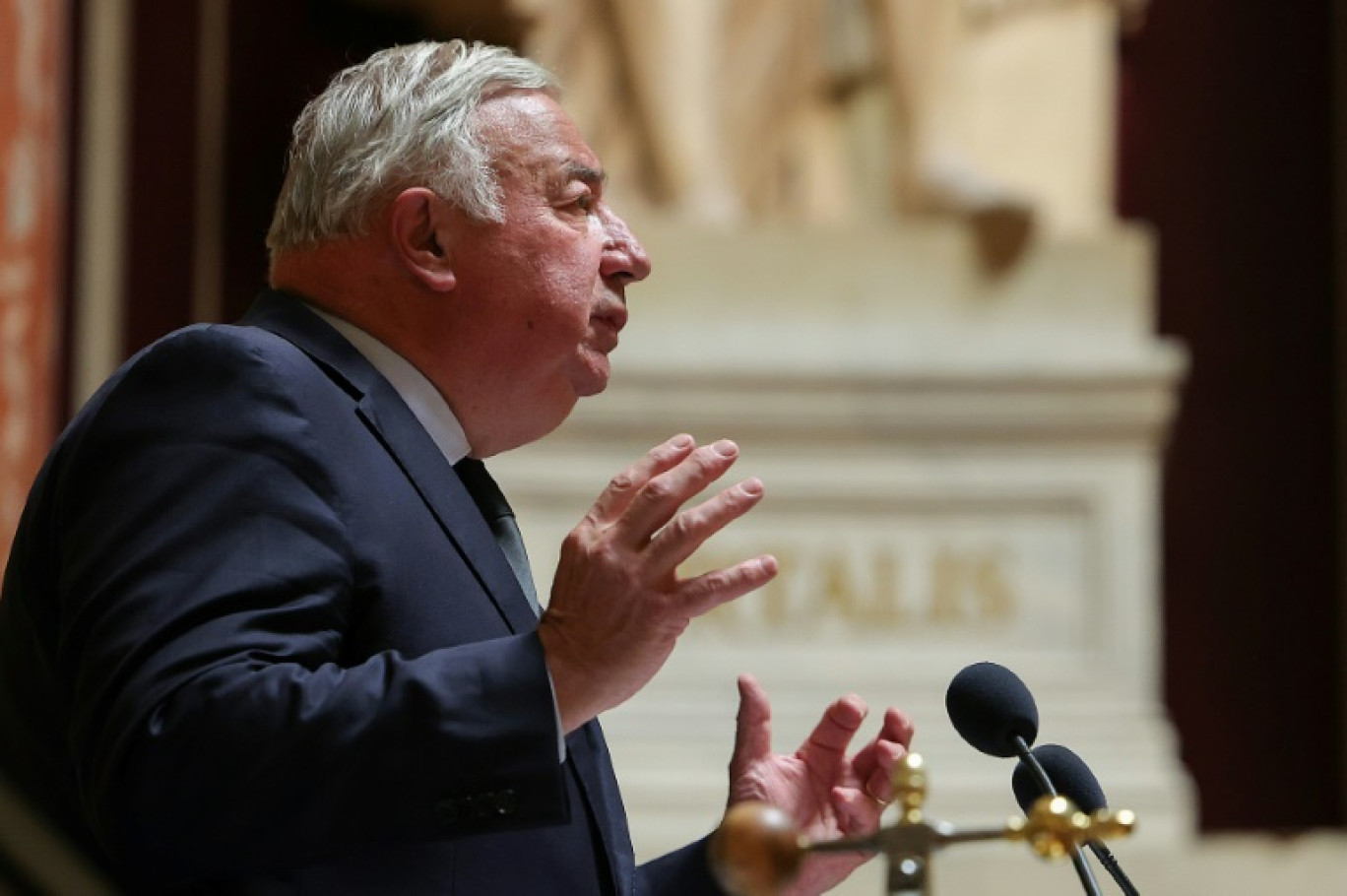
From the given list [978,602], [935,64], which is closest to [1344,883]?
[978,602]

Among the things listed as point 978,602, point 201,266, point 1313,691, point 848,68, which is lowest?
point 1313,691

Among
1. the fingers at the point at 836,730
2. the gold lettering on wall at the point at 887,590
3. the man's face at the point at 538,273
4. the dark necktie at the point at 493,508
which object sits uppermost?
the man's face at the point at 538,273

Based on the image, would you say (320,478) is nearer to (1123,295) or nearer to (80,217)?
(1123,295)

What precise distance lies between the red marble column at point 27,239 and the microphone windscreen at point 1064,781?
3071 mm

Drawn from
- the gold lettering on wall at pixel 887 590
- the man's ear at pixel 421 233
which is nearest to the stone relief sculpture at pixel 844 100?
the gold lettering on wall at pixel 887 590

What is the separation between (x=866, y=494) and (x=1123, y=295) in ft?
2.25

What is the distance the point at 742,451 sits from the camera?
5.10 m

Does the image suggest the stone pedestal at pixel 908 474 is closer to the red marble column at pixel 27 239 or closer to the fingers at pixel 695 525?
the red marble column at pixel 27 239

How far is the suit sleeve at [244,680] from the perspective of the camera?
2000mm

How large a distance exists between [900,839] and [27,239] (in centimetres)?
407

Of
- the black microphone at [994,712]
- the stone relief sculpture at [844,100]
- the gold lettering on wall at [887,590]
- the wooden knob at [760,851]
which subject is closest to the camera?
the wooden knob at [760,851]

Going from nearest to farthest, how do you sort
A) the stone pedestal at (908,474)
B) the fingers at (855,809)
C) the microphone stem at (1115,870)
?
the microphone stem at (1115,870)
the fingers at (855,809)
the stone pedestal at (908,474)

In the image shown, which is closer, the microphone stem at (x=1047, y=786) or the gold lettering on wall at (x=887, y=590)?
the microphone stem at (x=1047, y=786)

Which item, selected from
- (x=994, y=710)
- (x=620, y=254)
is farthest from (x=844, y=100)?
(x=994, y=710)
